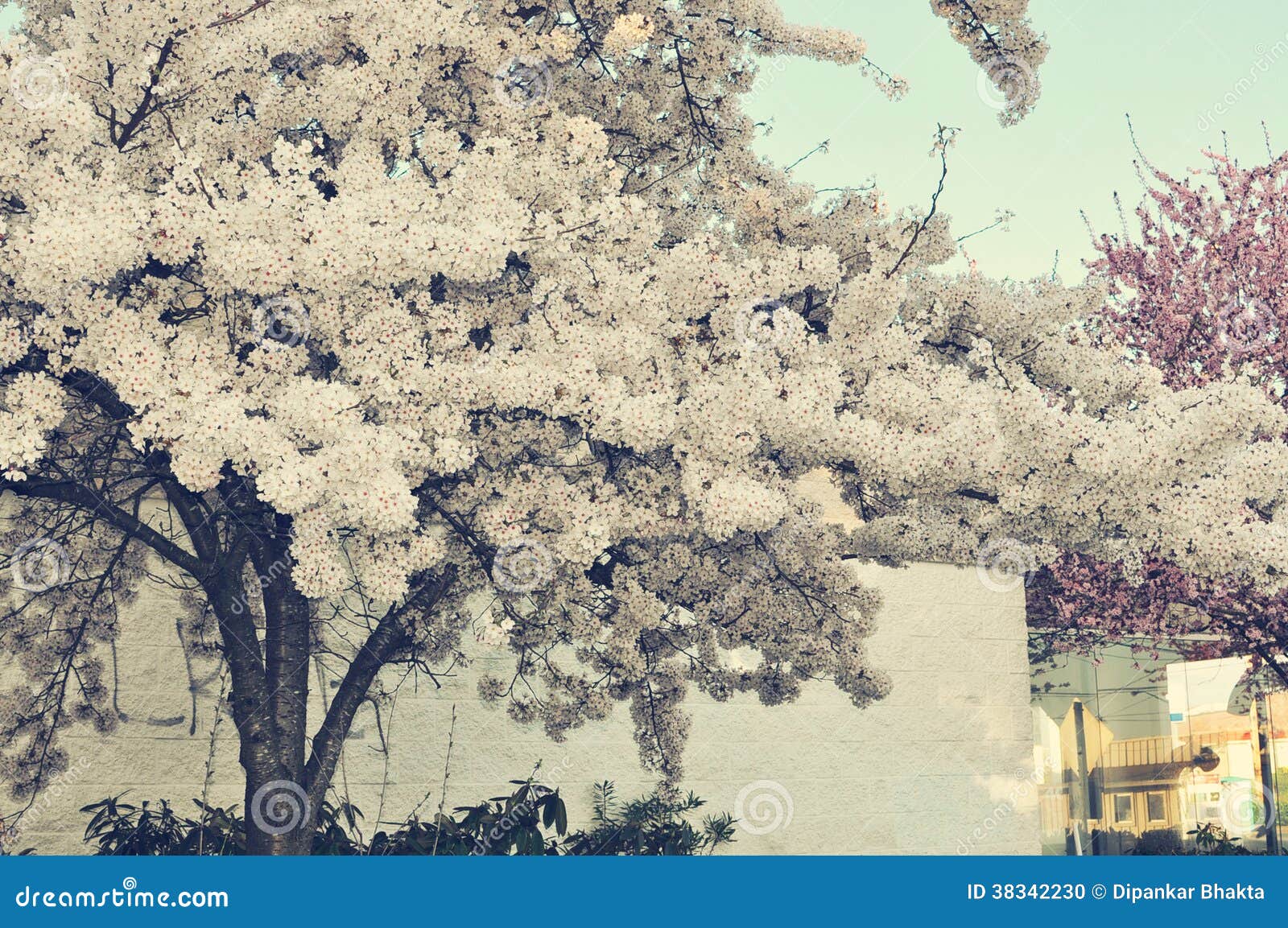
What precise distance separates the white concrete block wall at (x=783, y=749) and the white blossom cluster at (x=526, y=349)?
3.27 meters

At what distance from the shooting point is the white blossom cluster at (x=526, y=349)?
6836mm

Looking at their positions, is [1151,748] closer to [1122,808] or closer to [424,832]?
[1122,808]

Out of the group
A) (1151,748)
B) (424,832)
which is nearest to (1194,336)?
(1151,748)

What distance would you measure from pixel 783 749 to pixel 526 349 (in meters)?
7.52

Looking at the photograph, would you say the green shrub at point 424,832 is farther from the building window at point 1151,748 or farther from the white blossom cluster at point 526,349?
the building window at point 1151,748

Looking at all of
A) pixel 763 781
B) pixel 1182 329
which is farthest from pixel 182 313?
pixel 1182 329

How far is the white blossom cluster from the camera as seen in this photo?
6.84m

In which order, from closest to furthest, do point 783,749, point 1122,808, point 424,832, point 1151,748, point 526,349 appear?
point 526,349 < point 424,832 < point 783,749 < point 1122,808 < point 1151,748

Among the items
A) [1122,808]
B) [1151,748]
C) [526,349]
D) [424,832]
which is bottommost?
[424,832]

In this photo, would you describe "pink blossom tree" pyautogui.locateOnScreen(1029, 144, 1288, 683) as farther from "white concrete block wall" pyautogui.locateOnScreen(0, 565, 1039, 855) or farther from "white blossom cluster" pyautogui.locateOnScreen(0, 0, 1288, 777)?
"white blossom cluster" pyautogui.locateOnScreen(0, 0, 1288, 777)

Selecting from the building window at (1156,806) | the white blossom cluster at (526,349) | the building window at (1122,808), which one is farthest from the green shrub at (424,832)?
the building window at (1156,806)

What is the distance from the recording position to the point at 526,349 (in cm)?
762

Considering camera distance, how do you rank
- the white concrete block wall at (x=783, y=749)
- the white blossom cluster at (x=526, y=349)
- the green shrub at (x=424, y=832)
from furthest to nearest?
the white concrete block wall at (x=783, y=749) → the green shrub at (x=424, y=832) → the white blossom cluster at (x=526, y=349)

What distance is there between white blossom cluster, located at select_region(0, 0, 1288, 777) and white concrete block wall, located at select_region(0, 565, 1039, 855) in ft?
10.7
